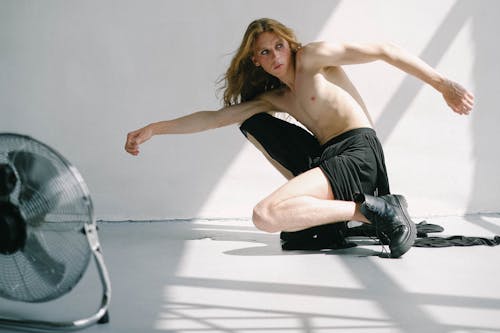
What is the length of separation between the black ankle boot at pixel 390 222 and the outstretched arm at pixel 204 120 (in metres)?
0.75

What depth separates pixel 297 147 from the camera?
10.9 ft

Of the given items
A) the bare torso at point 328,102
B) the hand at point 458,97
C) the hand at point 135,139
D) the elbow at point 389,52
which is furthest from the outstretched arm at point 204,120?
the hand at point 458,97

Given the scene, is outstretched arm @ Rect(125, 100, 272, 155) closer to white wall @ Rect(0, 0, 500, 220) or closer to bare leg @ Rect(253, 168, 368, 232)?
bare leg @ Rect(253, 168, 368, 232)

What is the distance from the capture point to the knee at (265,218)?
9.62 ft

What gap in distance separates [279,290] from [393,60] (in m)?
1.17

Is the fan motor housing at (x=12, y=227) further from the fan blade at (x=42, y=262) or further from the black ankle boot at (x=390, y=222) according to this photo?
the black ankle boot at (x=390, y=222)

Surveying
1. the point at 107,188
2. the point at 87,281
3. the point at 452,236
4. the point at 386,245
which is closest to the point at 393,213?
the point at 386,245

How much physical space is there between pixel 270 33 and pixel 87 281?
1.39 meters

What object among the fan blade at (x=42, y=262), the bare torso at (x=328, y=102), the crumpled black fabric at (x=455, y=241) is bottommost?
the fan blade at (x=42, y=262)

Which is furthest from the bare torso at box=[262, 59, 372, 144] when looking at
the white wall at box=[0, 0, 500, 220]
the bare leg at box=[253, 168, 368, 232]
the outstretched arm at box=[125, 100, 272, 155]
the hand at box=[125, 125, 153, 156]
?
the white wall at box=[0, 0, 500, 220]

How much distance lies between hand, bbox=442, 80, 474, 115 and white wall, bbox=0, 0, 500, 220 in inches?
54.8

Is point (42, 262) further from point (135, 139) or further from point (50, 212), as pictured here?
point (135, 139)

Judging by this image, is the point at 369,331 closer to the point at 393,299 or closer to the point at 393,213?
the point at 393,299

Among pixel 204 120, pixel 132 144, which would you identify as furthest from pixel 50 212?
pixel 204 120
